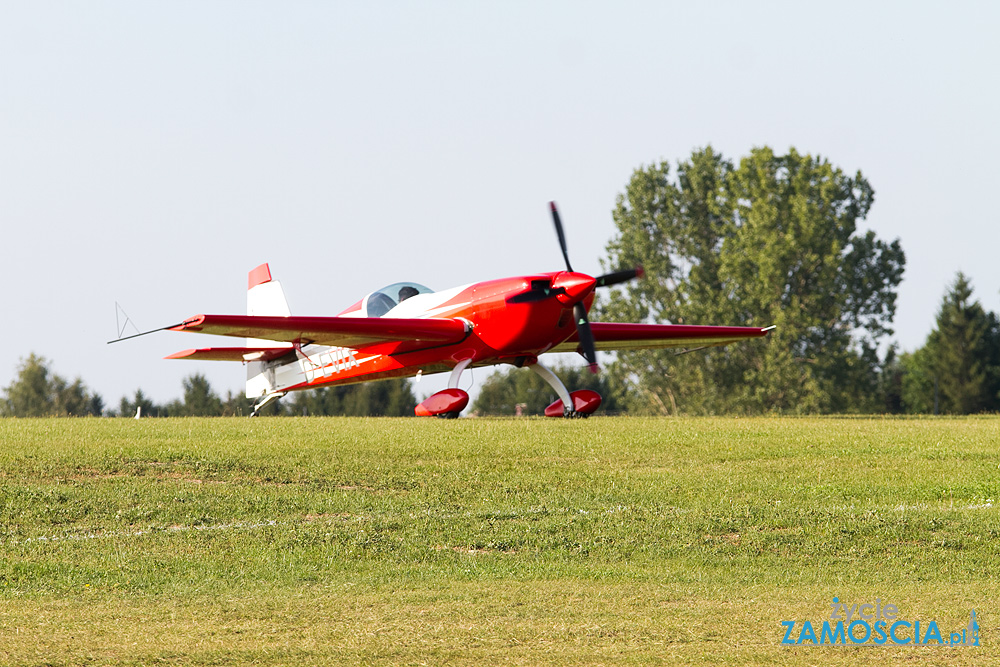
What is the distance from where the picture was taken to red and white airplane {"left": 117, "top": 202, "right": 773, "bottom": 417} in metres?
23.0

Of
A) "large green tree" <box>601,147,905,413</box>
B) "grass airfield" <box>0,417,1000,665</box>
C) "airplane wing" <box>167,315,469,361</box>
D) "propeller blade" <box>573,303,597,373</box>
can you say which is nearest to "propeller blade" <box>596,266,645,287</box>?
"propeller blade" <box>573,303,597,373</box>

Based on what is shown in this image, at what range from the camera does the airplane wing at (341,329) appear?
74.4 feet

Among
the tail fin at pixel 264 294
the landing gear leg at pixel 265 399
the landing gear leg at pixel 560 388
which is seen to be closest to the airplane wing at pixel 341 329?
the landing gear leg at pixel 560 388

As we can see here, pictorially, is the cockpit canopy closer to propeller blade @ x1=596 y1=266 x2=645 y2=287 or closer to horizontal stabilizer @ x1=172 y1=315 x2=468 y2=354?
horizontal stabilizer @ x1=172 y1=315 x2=468 y2=354

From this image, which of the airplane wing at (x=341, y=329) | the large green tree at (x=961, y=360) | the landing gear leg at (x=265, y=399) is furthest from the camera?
the large green tree at (x=961, y=360)

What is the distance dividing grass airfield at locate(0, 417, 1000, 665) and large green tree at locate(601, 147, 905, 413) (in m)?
37.7

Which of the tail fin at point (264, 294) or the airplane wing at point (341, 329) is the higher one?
the tail fin at point (264, 294)

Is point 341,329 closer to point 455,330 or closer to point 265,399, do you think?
point 455,330

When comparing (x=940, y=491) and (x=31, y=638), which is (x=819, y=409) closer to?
(x=940, y=491)

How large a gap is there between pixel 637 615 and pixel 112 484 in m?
8.24

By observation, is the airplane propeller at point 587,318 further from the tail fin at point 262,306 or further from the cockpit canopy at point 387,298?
the tail fin at point 262,306

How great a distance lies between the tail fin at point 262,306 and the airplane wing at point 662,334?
897 centimetres

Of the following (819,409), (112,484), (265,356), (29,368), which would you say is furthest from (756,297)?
(29,368)

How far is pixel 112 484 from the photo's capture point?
14508 millimetres
